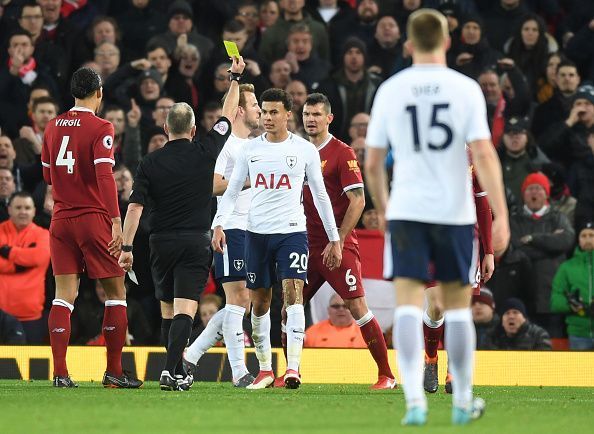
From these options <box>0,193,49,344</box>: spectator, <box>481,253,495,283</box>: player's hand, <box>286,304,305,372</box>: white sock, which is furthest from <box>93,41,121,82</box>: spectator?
<box>481,253,495,283</box>: player's hand

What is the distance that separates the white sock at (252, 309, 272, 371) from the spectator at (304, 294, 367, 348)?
327 centimetres

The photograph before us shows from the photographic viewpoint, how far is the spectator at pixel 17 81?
18.6 metres

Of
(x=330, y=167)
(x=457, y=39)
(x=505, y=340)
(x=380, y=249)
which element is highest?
(x=457, y=39)

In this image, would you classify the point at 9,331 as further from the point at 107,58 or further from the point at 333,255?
the point at 333,255

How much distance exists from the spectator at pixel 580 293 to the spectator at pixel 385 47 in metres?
4.64

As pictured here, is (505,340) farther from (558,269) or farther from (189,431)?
(189,431)

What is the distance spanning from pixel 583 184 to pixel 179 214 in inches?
307

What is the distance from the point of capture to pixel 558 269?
16.5 m

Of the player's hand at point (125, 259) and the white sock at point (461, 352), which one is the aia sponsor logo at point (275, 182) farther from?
the white sock at point (461, 352)

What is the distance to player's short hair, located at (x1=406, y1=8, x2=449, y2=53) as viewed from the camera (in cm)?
811

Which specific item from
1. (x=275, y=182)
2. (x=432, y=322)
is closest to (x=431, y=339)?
(x=432, y=322)

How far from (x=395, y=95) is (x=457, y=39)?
465 inches

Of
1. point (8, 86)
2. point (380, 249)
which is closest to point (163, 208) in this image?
point (380, 249)

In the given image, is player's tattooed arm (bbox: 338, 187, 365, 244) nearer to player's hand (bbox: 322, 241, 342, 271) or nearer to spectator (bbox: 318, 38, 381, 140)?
player's hand (bbox: 322, 241, 342, 271)
